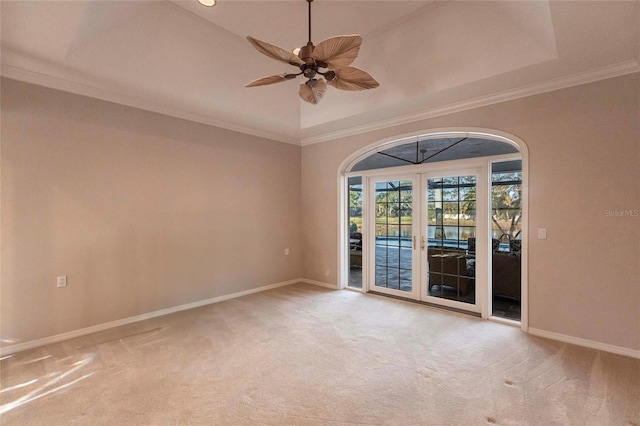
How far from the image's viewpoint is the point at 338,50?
2.18 m

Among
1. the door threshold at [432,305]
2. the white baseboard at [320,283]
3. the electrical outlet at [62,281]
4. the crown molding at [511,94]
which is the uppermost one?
the crown molding at [511,94]

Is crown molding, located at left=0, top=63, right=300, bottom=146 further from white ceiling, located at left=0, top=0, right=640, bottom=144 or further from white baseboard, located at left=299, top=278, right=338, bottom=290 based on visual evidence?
white baseboard, located at left=299, top=278, right=338, bottom=290

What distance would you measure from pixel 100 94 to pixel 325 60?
9.68 feet

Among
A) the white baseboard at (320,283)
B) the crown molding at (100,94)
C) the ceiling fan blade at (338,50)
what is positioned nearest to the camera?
the ceiling fan blade at (338,50)

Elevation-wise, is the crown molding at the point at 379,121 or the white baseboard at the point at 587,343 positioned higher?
the crown molding at the point at 379,121

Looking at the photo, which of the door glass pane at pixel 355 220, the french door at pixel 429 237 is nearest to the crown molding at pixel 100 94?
the door glass pane at pixel 355 220

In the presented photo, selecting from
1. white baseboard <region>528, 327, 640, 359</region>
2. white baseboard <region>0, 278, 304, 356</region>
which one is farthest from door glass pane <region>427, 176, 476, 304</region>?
white baseboard <region>0, 278, 304, 356</region>

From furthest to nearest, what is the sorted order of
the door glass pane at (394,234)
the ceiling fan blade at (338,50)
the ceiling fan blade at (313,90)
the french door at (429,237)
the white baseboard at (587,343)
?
1. the door glass pane at (394,234)
2. the french door at (429,237)
3. the white baseboard at (587,343)
4. the ceiling fan blade at (313,90)
5. the ceiling fan blade at (338,50)

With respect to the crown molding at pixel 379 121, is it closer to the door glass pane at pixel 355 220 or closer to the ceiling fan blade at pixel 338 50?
the door glass pane at pixel 355 220

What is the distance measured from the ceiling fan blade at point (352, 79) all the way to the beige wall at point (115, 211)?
265 centimetres

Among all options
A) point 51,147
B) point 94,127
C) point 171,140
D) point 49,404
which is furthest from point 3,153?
point 49,404

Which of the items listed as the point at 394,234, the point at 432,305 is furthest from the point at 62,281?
the point at 432,305

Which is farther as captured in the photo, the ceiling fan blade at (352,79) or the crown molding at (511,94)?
the crown molding at (511,94)

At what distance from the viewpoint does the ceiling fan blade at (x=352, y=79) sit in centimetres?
252
